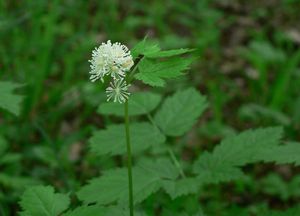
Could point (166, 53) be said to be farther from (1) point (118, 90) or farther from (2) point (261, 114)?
(2) point (261, 114)

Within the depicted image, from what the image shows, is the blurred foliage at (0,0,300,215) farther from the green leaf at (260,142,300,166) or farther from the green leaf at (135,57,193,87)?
the green leaf at (135,57,193,87)

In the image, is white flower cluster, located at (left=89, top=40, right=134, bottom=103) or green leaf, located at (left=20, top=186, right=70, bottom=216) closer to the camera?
white flower cluster, located at (left=89, top=40, right=134, bottom=103)

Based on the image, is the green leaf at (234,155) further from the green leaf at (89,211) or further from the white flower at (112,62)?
the white flower at (112,62)

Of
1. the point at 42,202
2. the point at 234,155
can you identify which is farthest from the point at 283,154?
the point at 42,202

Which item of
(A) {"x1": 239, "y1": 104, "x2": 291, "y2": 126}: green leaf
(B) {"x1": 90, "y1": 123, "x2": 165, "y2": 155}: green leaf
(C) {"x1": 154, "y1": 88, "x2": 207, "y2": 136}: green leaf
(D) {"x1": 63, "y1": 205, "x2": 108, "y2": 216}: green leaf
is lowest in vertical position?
(D) {"x1": 63, "y1": 205, "x2": 108, "y2": 216}: green leaf

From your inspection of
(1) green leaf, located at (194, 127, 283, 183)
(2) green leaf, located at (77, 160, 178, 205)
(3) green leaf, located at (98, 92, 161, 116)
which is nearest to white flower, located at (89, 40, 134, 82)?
(2) green leaf, located at (77, 160, 178, 205)

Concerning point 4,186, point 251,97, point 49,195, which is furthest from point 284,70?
point 49,195

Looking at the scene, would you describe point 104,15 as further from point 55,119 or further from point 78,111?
point 55,119
